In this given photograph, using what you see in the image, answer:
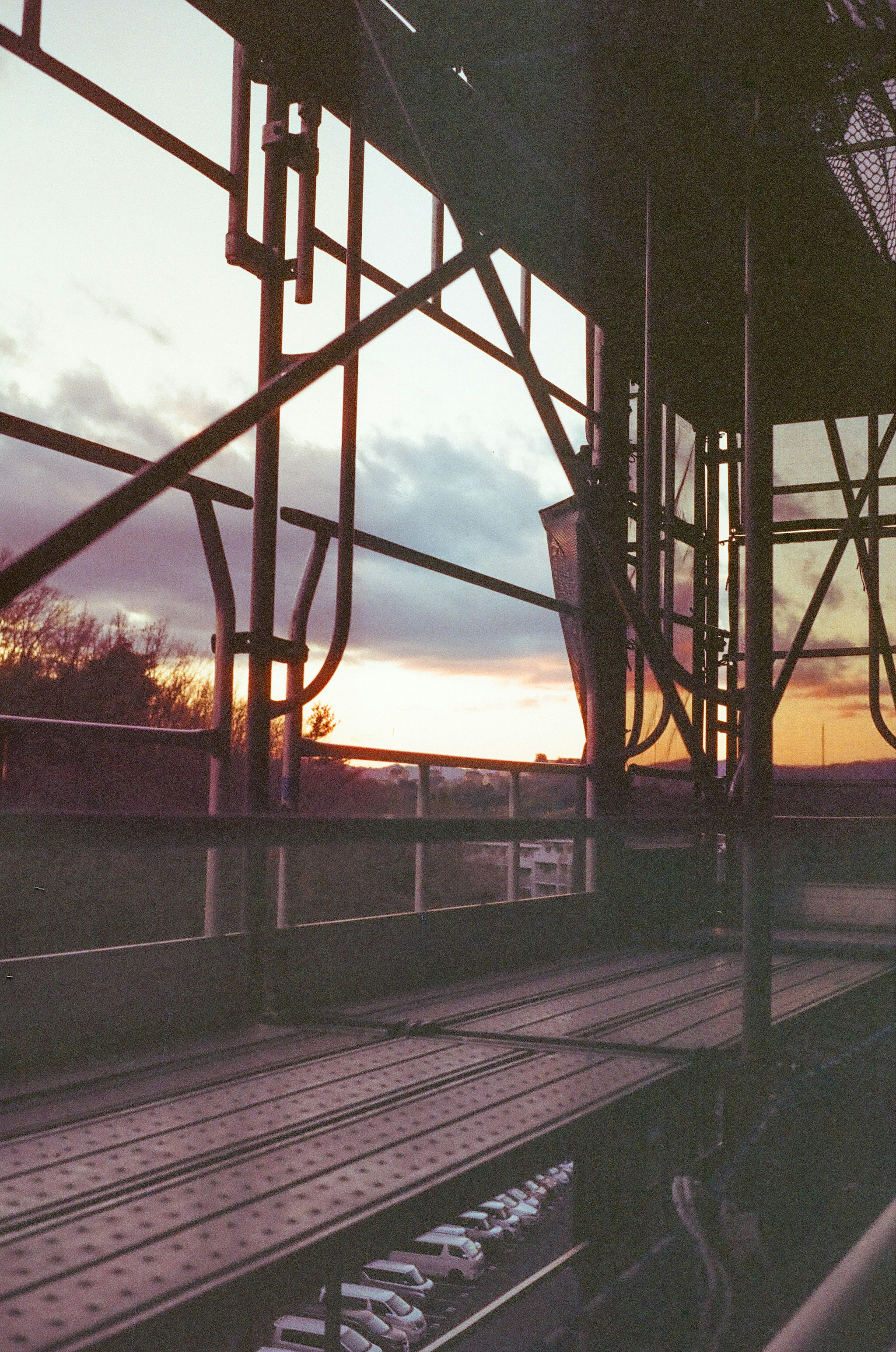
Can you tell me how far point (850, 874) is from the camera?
7.12 meters

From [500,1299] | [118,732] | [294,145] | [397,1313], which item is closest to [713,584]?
[500,1299]

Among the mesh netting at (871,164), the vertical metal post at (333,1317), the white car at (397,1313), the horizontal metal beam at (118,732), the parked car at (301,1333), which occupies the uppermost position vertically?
the mesh netting at (871,164)

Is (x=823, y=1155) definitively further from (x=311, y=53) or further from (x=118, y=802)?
(x=118, y=802)

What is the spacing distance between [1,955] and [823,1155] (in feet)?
6.81

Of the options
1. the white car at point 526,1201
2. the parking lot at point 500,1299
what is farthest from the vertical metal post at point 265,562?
the white car at point 526,1201

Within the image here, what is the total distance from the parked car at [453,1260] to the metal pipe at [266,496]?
21.2 m

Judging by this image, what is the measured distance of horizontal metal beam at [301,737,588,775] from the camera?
12.4ft

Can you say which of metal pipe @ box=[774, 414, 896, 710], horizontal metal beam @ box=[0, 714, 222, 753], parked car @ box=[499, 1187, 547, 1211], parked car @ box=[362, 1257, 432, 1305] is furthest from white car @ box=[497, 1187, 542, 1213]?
horizontal metal beam @ box=[0, 714, 222, 753]

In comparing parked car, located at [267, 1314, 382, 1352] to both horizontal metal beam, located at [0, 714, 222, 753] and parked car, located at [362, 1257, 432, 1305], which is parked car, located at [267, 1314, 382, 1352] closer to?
horizontal metal beam, located at [0, 714, 222, 753]

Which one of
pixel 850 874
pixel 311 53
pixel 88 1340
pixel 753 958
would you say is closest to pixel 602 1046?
pixel 753 958

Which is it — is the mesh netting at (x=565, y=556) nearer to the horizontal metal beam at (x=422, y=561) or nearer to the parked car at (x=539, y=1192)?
the horizontal metal beam at (x=422, y=561)

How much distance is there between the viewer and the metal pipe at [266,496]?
11.0 ft

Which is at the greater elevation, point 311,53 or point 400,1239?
point 311,53

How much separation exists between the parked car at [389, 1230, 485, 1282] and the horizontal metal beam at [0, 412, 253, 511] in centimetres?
2143
